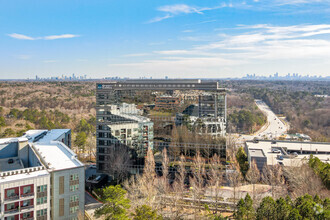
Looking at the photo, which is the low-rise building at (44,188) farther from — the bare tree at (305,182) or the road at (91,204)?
the bare tree at (305,182)

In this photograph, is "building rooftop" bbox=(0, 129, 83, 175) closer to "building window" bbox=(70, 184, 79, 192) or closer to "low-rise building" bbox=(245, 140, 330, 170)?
"building window" bbox=(70, 184, 79, 192)

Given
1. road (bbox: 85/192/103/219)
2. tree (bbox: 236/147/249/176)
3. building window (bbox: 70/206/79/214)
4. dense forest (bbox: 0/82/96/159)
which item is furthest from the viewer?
dense forest (bbox: 0/82/96/159)

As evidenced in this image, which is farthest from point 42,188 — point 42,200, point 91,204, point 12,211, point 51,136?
point 51,136

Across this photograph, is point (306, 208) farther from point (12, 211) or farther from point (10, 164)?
point (10, 164)

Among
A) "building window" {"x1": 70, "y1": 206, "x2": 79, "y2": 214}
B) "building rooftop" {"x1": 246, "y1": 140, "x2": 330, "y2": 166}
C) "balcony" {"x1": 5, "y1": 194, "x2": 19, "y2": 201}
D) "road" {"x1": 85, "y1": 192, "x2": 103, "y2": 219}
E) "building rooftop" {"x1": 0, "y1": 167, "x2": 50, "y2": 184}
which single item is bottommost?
"road" {"x1": 85, "y1": 192, "x2": 103, "y2": 219}

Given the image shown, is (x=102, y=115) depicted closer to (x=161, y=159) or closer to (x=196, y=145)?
(x=161, y=159)

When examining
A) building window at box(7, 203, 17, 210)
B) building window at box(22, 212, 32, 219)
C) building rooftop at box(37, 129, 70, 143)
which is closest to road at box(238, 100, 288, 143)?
building rooftop at box(37, 129, 70, 143)

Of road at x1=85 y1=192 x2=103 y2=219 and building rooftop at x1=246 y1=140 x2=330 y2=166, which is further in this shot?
building rooftop at x1=246 y1=140 x2=330 y2=166

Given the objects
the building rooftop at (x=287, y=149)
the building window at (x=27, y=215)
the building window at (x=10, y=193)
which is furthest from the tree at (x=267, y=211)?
the building rooftop at (x=287, y=149)
